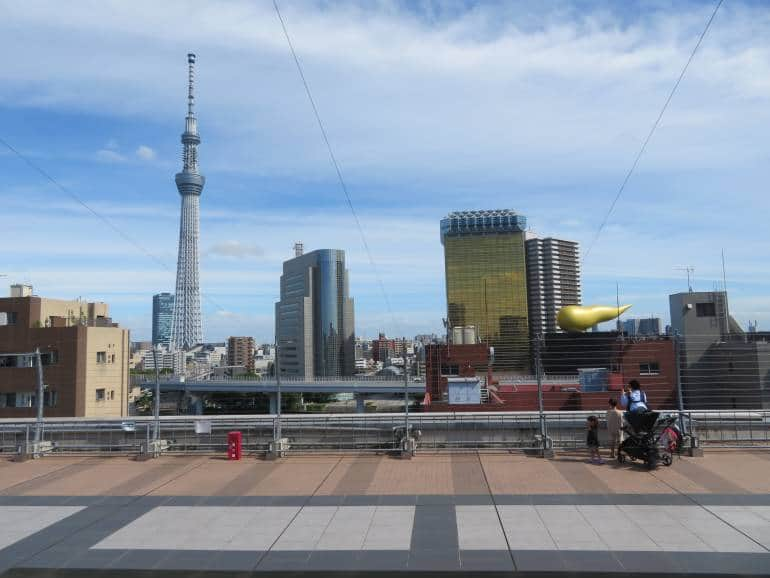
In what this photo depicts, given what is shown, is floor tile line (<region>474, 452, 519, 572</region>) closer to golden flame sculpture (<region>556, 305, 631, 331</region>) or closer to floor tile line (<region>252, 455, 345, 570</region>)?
floor tile line (<region>252, 455, 345, 570</region>)

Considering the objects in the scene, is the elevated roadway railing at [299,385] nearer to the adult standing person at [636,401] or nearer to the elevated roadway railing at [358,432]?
the elevated roadway railing at [358,432]

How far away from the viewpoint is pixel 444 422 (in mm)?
15750

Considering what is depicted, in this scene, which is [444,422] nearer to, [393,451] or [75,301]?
[393,451]

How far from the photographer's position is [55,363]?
45844 mm

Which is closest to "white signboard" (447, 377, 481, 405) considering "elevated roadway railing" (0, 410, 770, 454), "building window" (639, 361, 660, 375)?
"building window" (639, 361, 660, 375)

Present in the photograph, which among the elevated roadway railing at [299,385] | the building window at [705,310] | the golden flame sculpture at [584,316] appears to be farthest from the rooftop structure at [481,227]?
the building window at [705,310]

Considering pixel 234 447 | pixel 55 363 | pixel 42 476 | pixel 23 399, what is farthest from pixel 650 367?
pixel 23 399

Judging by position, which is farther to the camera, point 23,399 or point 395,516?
point 23,399

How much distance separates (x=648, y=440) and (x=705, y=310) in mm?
39394

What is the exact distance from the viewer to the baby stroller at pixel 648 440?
40.4 feet

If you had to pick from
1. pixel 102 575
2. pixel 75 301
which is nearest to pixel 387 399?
pixel 75 301

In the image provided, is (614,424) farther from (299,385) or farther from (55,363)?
(299,385)

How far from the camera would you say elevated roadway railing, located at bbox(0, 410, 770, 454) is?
15102 millimetres

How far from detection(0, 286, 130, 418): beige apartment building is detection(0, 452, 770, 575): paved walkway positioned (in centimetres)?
3490
